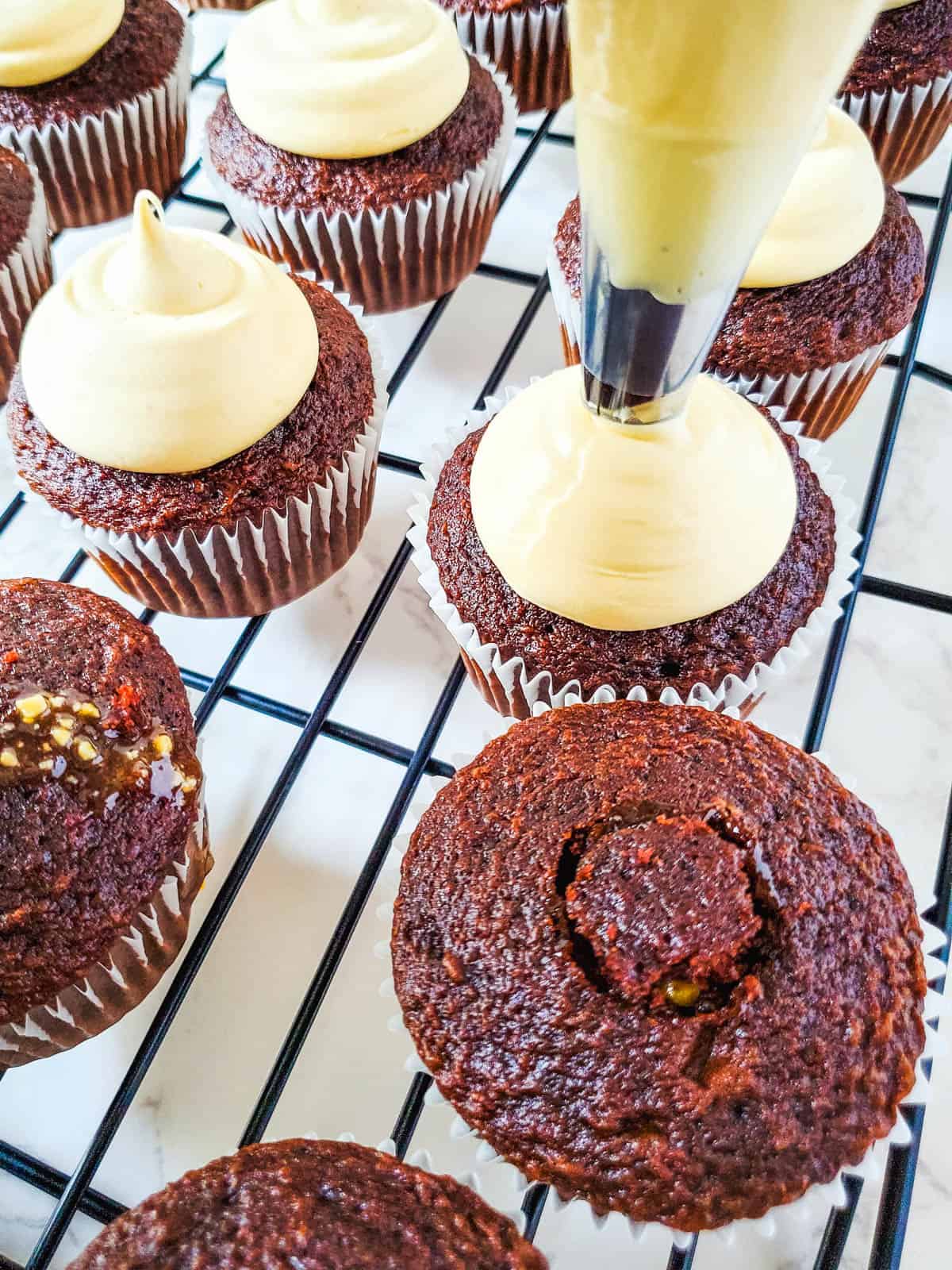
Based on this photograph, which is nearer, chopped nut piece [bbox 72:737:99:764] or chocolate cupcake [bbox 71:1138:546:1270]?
chocolate cupcake [bbox 71:1138:546:1270]

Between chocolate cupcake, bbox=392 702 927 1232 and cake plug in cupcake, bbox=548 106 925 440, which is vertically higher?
cake plug in cupcake, bbox=548 106 925 440

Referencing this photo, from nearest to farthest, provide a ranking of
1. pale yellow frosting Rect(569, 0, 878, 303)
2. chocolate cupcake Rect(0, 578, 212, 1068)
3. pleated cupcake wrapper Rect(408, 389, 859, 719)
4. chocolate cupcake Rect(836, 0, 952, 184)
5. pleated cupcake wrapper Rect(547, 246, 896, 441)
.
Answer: pale yellow frosting Rect(569, 0, 878, 303) < chocolate cupcake Rect(0, 578, 212, 1068) < pleated cupcake wrapper Rect(408, 389, 859, 719) < pleated cupcake wrapper Rect(547, 246, 896, 441) < chocolate cupcake Rect(836, 0, 952, 184)

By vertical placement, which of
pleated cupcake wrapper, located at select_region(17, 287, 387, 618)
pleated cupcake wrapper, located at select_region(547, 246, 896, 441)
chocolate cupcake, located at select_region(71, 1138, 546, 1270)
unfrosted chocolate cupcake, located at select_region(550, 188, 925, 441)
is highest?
unfrosted chocolate cupcake, located at select_region(550, 188, 925, 441)

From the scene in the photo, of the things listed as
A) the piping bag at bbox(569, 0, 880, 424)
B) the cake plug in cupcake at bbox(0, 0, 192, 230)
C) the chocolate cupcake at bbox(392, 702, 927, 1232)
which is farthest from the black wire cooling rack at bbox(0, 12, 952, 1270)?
the piping bag at bbox(569, 0, 880, 424)

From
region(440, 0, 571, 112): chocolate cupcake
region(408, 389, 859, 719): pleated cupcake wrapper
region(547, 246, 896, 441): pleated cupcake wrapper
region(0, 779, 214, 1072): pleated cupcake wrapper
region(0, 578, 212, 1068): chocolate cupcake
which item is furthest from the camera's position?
region(440, 0, 571, 112): chocolate cupcake

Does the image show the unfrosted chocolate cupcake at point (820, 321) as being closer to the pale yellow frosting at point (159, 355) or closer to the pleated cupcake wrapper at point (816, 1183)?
the pale yellow frosting at point (159, 355)

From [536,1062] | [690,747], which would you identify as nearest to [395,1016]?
[536,1062]

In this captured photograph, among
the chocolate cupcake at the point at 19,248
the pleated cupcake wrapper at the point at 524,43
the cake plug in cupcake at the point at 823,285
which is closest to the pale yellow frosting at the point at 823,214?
the cake plug in cupcake at the point at 823,285

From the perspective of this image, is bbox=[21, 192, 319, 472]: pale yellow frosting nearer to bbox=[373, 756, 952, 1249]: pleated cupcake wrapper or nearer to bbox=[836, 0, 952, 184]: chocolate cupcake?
bbox=[373, 756, 952, 1249]: pleated cupcake wrapper
